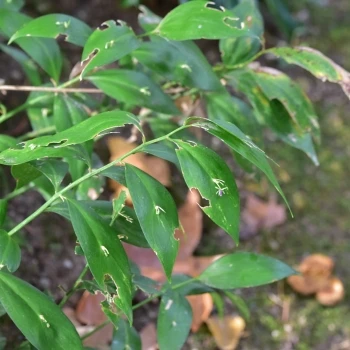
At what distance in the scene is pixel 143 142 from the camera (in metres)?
0.71

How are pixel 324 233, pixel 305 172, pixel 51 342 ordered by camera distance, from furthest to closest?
pixel 305 172, pixel 324 233, pixel 51 342

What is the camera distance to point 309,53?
0.97 metres

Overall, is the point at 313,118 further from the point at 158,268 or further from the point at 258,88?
the point at 158,268

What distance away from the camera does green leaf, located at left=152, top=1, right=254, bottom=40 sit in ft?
2.74

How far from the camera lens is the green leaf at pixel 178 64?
95 cm

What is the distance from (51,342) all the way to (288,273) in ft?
1.17

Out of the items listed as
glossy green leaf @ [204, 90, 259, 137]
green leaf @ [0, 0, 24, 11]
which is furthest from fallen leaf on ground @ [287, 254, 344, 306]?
green leaf @ [0, 0, 24, 11]

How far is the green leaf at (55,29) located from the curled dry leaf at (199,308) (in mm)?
554

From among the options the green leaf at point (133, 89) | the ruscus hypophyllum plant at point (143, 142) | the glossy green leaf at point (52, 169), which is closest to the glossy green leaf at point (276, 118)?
the ruscus hypophyllum plant at point (143, 142)

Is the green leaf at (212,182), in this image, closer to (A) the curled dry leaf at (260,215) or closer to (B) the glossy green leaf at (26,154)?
(B) the glossy green leaf at (26,154)

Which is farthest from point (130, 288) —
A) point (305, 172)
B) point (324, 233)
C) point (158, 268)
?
point (305, 172)

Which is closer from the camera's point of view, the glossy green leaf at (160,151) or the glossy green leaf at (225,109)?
the glossy green leaf at (160,151)

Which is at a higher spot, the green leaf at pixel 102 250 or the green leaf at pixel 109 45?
the green leaf at pixel 109 45

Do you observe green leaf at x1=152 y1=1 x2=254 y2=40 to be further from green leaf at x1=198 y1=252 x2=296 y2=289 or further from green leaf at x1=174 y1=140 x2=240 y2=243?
green leaf at x1=198 y1=252 x2=296 y2=289
